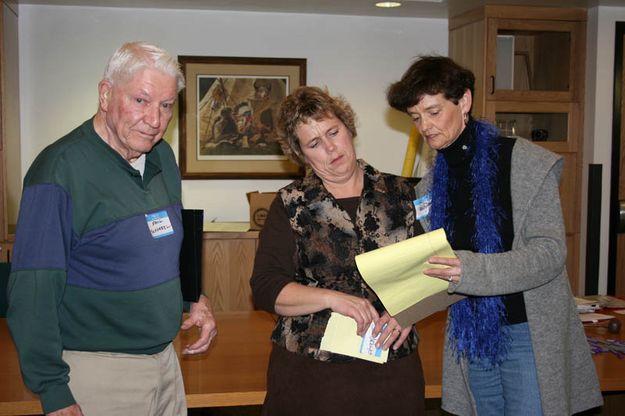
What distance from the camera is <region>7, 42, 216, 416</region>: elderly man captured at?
4.89ft

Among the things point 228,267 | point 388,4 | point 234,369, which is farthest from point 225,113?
point 234,369

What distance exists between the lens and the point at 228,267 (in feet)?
14.6

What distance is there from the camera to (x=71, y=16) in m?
4.69

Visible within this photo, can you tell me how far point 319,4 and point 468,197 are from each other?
3.01 m

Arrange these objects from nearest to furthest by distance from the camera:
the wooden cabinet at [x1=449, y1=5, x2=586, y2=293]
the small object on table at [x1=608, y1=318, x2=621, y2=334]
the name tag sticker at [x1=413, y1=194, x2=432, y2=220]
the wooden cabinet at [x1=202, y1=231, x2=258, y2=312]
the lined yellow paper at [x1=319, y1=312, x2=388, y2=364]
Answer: the lined yellow paper at [x1=319, y1=312, x2=388, y2=364]
the name tag sticker at [x1=413, y1=194, x2=432, y2=220]
the small object on table at [x1=608, y1=318, x2=621, y2=334]
the wooden cabinet at [x1=202, y1=231, x2=258, y2=312]
the wooden cabinet at [x1=449, y1=5, x2=586, y2=293]

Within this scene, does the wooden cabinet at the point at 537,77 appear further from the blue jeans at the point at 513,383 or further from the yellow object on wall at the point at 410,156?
the blue jeans at the point at 513,383

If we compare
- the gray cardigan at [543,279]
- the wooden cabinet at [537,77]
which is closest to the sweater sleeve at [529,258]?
the gray cardigan at [543,279]

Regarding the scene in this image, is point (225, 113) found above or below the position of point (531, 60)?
below

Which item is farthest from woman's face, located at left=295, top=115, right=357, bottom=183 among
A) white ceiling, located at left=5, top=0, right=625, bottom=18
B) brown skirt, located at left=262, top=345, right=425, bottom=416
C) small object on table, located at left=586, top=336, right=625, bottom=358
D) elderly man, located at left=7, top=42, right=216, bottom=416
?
white ceiling, located at left=5, top=0, right=625, bottom=18

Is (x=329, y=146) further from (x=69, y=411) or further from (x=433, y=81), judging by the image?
(x=69, y=411)

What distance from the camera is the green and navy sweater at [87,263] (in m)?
1.49

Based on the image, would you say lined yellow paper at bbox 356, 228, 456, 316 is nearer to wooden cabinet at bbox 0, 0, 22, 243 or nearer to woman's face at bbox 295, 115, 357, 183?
woman's face at bbox 295, 115, 357, 183

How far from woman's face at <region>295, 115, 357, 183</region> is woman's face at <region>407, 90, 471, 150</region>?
217 mm

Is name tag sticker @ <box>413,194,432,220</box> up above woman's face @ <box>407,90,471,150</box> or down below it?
below
